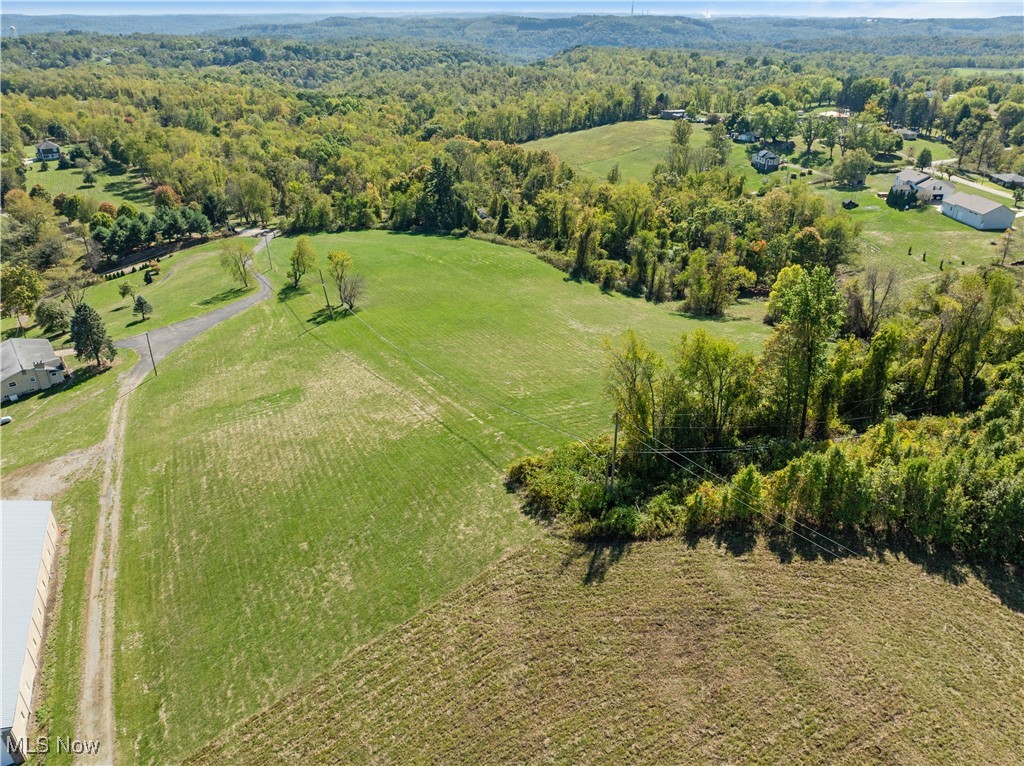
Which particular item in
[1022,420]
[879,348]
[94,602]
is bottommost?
[94,602]

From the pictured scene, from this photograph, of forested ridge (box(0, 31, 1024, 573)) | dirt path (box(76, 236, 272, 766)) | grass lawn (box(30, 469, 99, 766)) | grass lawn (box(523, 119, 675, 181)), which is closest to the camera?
dirt path (box(76, 236, 272, 766))

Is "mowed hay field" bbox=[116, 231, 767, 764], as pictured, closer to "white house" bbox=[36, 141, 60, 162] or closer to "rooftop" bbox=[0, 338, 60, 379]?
"rooftop" bbox=[0, 338, 60, 379]

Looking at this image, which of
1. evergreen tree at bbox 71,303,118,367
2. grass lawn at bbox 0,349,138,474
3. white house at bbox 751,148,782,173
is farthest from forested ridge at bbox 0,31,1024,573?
grass lawn at bbox 0,349,138,474

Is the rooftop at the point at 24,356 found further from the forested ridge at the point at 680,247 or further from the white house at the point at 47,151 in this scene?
the white house at the point at 47,151

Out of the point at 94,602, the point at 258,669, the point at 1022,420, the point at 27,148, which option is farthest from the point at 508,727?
the point at 27,148

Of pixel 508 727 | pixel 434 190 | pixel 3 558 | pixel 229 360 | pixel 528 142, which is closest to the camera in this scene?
pixel 508 727

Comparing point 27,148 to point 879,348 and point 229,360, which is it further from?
point 879,348
